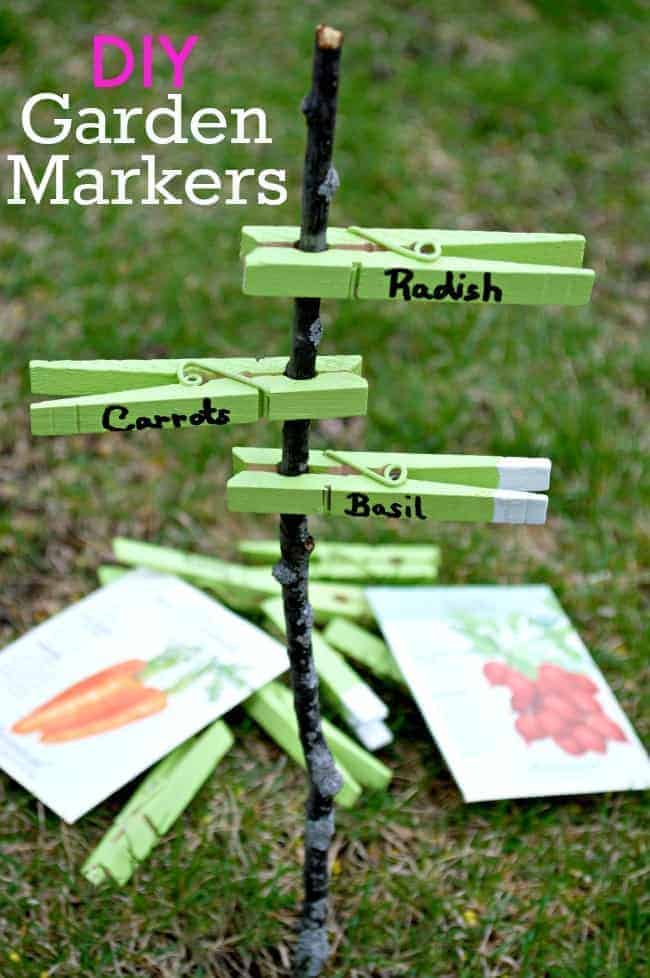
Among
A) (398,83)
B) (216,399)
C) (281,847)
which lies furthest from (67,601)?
(398,83)

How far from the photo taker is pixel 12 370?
233 cm

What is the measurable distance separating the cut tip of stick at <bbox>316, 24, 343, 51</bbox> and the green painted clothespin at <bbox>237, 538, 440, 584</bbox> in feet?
3.76

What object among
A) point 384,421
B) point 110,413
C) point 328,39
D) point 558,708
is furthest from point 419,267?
point 384,421

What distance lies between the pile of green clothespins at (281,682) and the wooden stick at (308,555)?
26cm

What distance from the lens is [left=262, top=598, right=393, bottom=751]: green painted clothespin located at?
1.67 meters

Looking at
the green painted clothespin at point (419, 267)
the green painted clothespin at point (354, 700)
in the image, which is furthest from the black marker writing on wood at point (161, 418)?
the green painted clothespin at point (354, 700)

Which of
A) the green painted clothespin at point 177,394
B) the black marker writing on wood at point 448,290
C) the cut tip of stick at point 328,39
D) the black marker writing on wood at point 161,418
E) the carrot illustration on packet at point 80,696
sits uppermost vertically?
the cut tip of stick at point 328,39

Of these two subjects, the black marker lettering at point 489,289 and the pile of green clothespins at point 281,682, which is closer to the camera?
the black marker lettering at point 489,289

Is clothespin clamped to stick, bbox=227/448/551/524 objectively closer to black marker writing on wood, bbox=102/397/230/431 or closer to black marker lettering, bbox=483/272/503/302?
black marker writing on wood, bbox=102/397/230/431

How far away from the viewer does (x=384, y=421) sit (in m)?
2.30

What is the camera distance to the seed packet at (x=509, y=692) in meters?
1.64

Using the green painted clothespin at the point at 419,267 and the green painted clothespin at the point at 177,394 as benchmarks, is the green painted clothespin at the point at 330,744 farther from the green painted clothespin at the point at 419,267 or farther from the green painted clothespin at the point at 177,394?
the green painted clothespin at the point at 419,267

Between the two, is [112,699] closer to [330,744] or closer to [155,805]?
[155,805]

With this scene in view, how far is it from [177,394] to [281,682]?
0.83 m
